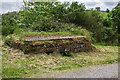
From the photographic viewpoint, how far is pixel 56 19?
6.38 m

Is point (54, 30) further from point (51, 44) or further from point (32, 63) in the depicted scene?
point (32, 63)

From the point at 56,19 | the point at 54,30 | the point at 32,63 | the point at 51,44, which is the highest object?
the point at 56,19

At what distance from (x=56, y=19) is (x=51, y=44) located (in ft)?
6.95

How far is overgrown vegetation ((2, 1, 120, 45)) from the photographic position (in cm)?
570

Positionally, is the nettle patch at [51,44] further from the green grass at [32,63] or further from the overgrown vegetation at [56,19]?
the overgrown vegetation at [56,19]

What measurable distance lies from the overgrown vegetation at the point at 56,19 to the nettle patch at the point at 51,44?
617 millimetres

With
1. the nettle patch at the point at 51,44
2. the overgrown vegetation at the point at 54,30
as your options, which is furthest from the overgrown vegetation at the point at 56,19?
the nettle patch at the point at 51,44

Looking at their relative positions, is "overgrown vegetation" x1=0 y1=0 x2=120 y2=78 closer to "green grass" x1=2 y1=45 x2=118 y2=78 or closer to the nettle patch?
"green grass" x1=2 y1=45 x2=118 y2=78

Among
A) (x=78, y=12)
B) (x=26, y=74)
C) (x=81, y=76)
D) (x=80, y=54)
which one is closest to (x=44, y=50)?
(x=80, y=54)

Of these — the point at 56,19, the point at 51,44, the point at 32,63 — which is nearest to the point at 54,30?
the point at 56,19

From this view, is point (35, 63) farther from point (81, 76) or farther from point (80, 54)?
point (80, 54)

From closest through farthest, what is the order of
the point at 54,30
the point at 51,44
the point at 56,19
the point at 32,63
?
the point at 32,63 → the point at 51,44 → the point at 54,30 → the point at 56,19

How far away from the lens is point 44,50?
4.52 meters

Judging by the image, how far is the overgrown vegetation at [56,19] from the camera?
5.70 m
